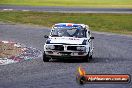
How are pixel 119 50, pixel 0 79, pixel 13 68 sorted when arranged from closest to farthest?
pixel 0 79
pixel 13 68
pixel 119 50

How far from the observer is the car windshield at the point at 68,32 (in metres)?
23.4

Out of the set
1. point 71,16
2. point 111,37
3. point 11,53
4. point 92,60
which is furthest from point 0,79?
point 71,16

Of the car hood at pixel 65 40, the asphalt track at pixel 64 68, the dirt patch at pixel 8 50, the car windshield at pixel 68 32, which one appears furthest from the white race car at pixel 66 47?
the dirt patch at pixel 8 50

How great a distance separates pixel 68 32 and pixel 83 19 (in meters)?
30.4

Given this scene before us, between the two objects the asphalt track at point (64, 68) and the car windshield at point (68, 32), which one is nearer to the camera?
the asphalt track at point (64, 68)

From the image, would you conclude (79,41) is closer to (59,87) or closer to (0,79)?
(0,79)

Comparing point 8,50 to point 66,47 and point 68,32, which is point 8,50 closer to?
point 68,32

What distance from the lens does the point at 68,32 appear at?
23.7 m

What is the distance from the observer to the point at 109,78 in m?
9.95

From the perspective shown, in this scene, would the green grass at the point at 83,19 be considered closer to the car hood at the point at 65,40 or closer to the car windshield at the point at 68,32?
the car windshield at the point at 68,32

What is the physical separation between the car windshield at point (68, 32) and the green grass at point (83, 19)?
1973cm

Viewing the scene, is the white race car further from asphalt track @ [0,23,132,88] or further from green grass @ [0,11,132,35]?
green grass @ [0,11,132,35]

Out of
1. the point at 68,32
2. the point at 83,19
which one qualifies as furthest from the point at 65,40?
the point at 83,19

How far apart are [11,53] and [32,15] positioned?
33642 mm
